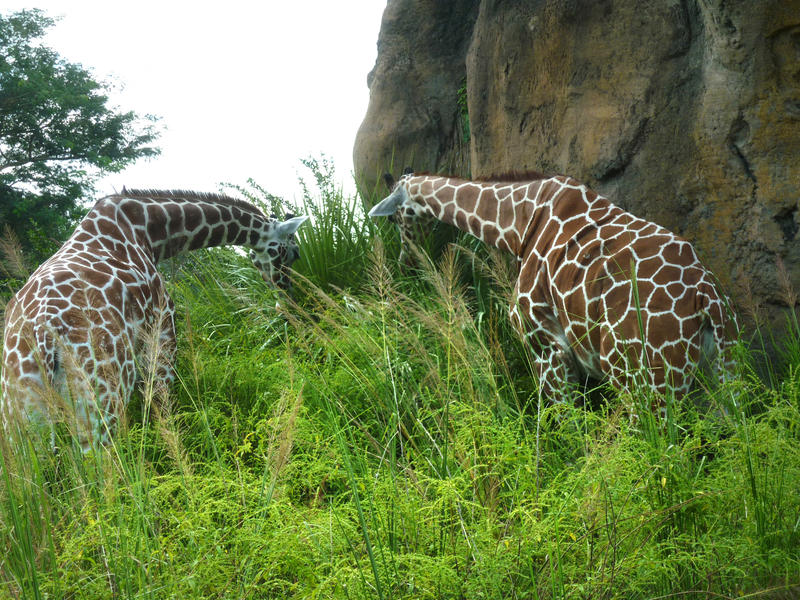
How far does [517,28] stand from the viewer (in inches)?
230

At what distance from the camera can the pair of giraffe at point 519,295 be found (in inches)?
145

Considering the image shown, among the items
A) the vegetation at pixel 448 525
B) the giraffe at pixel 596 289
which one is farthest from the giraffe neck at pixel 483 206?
the vegetation at pixel 448 525

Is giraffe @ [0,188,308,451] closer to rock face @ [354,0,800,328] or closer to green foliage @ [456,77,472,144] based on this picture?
rock face @ [354,0,800,328]

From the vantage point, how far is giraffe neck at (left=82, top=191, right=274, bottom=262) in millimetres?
4770

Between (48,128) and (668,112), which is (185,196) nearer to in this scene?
(668,112)

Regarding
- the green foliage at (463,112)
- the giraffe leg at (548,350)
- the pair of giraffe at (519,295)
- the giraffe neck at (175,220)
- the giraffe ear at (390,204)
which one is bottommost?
the giraffe leg at (548,350)

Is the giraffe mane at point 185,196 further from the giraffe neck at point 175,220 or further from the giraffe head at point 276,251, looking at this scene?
the giraffe head at point 276,251

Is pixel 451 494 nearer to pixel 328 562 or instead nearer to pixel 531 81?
pixel 328 562

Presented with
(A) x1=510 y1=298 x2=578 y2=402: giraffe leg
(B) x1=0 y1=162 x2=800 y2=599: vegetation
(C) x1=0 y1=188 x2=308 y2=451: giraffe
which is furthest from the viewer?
(A) x1=510 y1=298 x2=578 y2=402: giraffe leg

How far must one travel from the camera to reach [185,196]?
536cm

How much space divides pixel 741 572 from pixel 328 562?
120cm

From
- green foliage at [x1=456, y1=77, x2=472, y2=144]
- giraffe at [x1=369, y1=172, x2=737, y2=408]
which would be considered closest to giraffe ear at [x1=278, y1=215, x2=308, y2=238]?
giraffe at [x1=369, y1=172, x2=737, y2=408]

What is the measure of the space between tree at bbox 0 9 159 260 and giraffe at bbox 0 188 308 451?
8734 millimetres

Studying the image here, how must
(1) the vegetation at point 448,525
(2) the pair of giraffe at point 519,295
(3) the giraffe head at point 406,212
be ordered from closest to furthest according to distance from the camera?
(1) the vegetation at point 448,525 < (2) the pair of giraffe at point 519,295 < (3) the giraffe head at point 406,212
